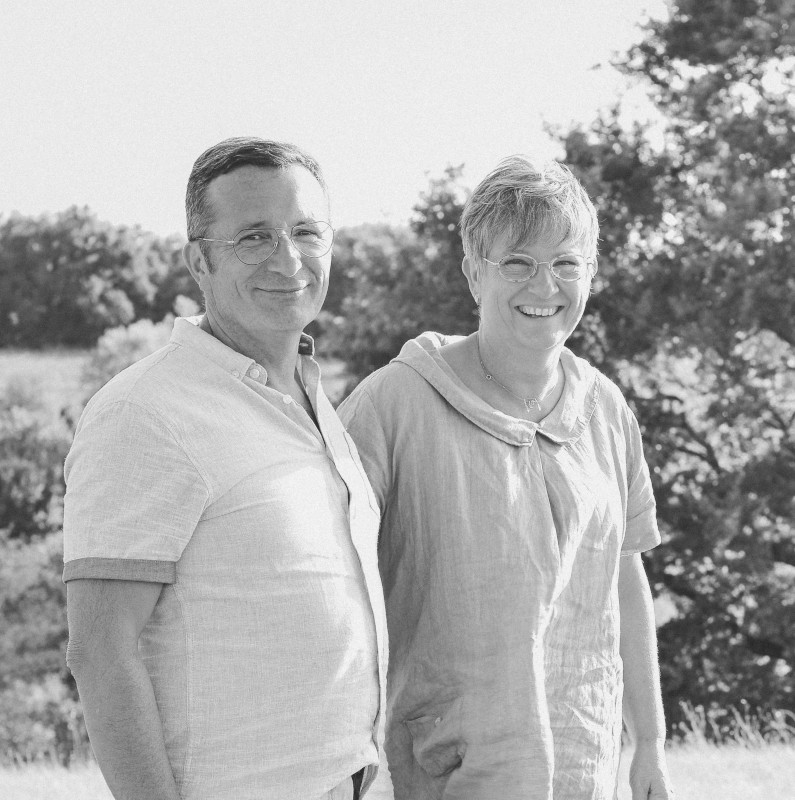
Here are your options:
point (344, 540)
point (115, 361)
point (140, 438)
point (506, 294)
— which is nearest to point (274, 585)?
point (344, 540)

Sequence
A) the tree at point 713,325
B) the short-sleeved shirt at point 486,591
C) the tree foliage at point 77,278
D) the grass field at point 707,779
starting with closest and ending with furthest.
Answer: the short-sleeved shirt at point 486,591, the grass field at point 707,779, the tree at point 713,325, the tree foliage at point 77,278

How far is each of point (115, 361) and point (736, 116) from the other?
10931mm

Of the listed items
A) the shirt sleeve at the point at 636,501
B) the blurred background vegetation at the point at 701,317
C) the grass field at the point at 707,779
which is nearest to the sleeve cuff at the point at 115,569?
the shirt sleeve at the point at 636,501

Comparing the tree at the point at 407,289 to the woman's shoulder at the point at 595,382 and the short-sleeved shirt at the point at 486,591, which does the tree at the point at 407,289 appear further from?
the short-sleeved shirt at the point at 486,591

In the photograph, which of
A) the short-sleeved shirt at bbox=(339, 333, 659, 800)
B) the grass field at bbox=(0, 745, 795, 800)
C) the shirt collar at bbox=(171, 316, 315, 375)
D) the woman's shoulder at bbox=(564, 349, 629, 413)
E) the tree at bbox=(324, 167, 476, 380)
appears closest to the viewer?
the shirt collar at bbox=(171, 316, 315, 375)

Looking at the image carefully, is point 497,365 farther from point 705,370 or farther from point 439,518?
point 705,370

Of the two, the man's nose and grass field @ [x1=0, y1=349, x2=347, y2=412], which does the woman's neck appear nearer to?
the man's nose

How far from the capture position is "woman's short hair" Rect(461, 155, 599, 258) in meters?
2.41

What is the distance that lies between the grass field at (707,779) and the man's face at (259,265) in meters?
3.37

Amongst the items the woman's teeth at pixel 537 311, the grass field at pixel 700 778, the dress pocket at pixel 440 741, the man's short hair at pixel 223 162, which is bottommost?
the grass field at pixel 700 778

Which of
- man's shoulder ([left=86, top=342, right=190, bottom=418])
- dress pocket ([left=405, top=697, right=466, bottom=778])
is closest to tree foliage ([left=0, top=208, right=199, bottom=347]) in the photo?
dress pocket ([left=405, top=697, right=466, bottom=778])

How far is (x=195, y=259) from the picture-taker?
83.9 inches

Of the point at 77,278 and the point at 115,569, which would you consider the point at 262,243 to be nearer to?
the point at 115,569

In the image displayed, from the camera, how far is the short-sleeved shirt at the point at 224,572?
176 centimetres
